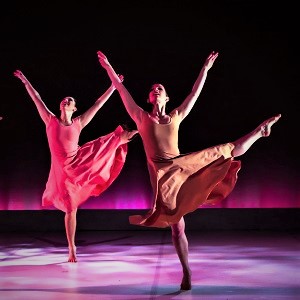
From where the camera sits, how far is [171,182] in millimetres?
3453

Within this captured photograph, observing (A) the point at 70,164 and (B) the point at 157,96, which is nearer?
(B) the point at 157,96

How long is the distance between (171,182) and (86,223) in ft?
12.9

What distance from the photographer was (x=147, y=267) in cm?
437

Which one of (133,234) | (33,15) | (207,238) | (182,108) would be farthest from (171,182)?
(33,15)

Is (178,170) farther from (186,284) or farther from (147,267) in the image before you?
(147,267)

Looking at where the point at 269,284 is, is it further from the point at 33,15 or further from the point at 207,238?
the point at 33,15

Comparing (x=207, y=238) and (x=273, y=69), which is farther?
(x=273, y=69)

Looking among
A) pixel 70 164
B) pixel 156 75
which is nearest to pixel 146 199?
pixel 156 75

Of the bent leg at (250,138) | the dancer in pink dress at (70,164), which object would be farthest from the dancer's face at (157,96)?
the dancer in pink dress at (70,164)

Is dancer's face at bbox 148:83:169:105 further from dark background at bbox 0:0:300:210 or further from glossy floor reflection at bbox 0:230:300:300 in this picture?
dark background at bbox 0:0:300:210

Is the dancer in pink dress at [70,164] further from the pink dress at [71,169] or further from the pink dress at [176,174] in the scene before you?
the pink dress at [176,174]

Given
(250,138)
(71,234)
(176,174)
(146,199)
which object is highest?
(250,138)

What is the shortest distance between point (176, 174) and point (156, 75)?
12.4 ft

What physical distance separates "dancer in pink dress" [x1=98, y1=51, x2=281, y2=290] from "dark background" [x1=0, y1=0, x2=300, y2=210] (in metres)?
3.38
